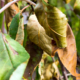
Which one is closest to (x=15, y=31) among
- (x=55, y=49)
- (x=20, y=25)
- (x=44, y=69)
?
(x=20, y=25)

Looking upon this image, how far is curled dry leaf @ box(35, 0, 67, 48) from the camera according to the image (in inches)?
8.7

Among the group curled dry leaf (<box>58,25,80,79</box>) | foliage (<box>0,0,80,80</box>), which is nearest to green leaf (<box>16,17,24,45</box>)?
foliage (<box>0,0,80,80</box>)

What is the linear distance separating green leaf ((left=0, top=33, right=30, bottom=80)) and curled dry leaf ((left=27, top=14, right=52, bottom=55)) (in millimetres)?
56

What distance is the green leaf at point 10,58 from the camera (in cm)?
24

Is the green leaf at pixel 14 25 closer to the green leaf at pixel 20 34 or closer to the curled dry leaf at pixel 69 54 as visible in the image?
the green leaf at pixel 20 34

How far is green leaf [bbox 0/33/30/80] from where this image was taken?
24 centimetres

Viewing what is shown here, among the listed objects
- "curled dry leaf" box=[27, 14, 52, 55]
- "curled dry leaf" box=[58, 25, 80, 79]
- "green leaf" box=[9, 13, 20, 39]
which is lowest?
"curled dry leaf" box=[58, 25, 80, 79]

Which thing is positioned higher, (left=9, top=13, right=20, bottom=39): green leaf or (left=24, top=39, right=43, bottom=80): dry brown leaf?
(left=9, top=13, right=20, bottom=39): green leaf

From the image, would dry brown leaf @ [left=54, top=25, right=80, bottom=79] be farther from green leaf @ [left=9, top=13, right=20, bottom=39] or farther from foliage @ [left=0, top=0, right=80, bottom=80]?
green leaf @ [left=9, top=13, right=20, bottom=39]

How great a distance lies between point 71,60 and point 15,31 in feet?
0.59

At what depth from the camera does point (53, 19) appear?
224mm

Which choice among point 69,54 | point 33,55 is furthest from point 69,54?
point 33,55

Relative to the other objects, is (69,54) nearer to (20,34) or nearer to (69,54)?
(69,54)

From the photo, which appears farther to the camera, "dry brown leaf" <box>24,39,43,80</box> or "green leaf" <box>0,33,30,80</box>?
"dry brown leaf" <box>24,39,43,80</box>
